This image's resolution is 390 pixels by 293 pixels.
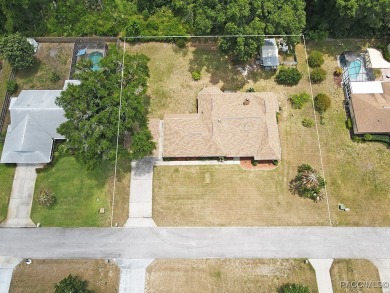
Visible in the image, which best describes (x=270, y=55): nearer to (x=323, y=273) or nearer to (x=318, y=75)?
(x=318, y=75)

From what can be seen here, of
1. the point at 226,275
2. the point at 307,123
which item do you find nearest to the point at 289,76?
the point at 307,123

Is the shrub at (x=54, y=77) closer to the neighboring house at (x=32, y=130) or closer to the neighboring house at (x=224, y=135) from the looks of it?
the neighboring house at (x=32, y=130)

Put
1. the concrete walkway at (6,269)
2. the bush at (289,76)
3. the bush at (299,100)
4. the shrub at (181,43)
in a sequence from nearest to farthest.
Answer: the concrete walkway at (6,269)
the bush at (299,100)
the bush at (289,76)
the shrub at (181,43)

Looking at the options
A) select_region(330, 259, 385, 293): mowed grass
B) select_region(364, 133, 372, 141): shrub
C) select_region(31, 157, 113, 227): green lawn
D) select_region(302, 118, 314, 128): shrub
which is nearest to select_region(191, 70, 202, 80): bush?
select_region(302, 118, 314, 128): shrub

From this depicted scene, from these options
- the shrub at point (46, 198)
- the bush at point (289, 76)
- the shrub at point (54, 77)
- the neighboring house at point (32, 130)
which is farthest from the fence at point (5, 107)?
the bush at point (289, 76)

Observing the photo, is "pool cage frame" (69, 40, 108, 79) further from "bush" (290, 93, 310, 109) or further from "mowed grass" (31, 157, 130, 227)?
"bush" (290, 93, 310, 109)

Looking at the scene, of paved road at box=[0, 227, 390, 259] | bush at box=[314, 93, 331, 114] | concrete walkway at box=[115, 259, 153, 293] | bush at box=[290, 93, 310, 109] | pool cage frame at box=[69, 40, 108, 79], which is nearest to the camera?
concrete walkway at box=[115, 259, 153, 293]

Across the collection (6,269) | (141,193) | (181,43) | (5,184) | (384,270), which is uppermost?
(181,43)
